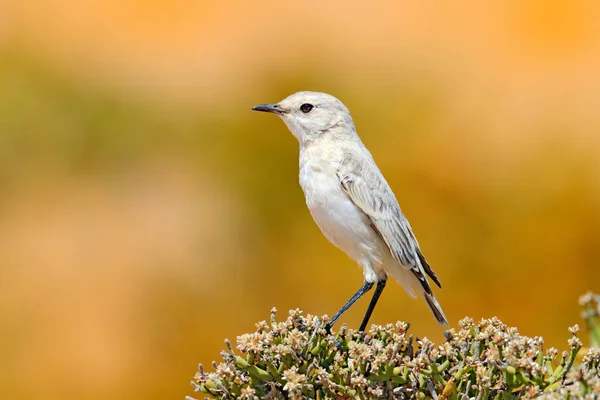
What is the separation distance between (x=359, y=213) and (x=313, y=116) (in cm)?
74

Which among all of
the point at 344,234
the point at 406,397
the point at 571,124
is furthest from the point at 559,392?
the point at 571,124

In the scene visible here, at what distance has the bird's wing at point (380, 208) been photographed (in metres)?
4.63

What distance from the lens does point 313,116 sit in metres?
5.07

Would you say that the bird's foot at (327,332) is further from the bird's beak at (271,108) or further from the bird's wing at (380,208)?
the bird's beak at (271,108)

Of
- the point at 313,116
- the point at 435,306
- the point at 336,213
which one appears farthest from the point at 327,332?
the point at 313,116

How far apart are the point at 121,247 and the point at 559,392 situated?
265 inches

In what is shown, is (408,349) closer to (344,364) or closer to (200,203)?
(344,364)

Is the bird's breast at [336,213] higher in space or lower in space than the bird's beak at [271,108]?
lower

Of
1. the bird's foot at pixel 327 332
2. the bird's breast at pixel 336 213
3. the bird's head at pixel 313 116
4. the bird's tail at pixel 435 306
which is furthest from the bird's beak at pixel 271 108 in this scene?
the bird's foot at pixel 327 332

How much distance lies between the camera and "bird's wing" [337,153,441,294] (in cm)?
463

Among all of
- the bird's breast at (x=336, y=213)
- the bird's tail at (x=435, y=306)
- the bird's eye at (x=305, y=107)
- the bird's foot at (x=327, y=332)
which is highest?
the bird's eye at (x=305, y=107)

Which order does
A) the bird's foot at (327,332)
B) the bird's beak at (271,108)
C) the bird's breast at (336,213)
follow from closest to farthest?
the bird's foot at (327,332), the bird's breast at (336,213), the bird's beak at (271,108)

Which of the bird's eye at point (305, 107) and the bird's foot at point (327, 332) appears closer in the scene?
the bird's foot at point (327, 332)

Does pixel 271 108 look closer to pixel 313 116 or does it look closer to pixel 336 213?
pixel 313 116
